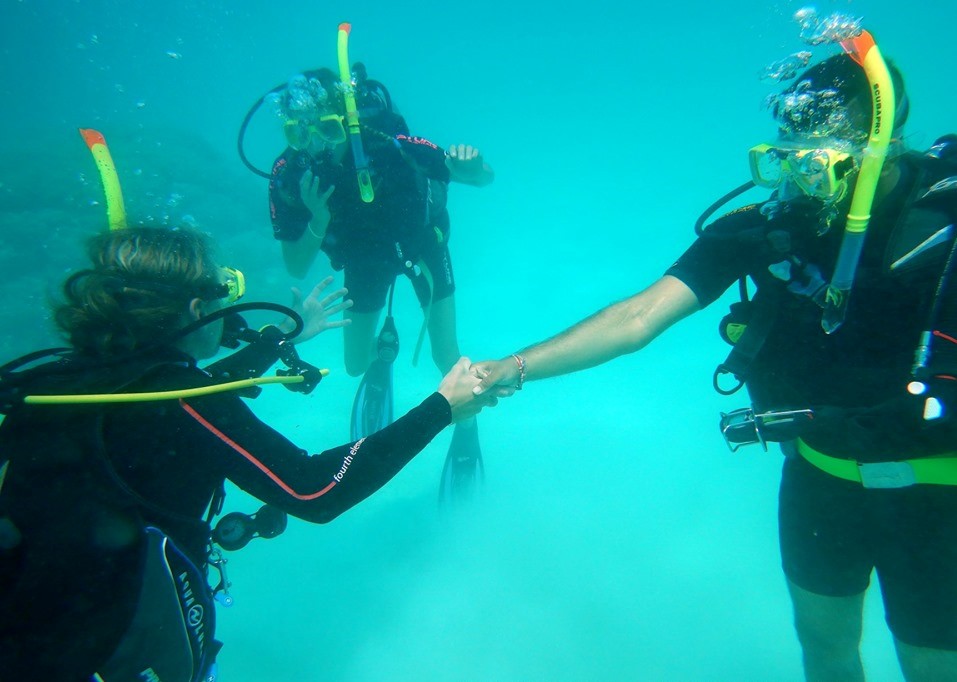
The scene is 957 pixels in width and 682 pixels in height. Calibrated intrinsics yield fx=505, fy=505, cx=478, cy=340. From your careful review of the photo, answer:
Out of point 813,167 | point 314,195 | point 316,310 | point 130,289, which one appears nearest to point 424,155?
point 314,195

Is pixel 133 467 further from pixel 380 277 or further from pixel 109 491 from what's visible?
pixel 380 277

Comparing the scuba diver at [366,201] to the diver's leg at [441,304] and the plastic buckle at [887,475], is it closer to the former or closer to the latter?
the diver's leg at [441,304]

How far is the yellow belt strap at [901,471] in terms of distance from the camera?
2.04 m

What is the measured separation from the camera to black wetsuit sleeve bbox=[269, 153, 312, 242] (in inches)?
184

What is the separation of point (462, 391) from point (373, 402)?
12.4 feet

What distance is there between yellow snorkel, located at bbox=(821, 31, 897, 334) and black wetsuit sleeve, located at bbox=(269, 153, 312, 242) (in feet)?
13.6

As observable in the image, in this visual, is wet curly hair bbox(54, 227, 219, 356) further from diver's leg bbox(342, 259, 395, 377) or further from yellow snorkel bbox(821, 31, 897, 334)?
diver's leg bbox(342, 259, 395, 377)

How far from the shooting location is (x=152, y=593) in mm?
1603

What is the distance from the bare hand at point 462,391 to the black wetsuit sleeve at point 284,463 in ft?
1.43

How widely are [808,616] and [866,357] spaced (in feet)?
4.64

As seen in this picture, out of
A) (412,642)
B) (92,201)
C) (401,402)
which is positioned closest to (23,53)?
(92,201)

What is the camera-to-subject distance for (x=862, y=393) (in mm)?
2115

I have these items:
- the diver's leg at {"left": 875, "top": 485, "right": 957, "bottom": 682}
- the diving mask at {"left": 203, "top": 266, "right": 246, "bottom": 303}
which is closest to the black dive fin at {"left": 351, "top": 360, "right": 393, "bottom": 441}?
the diving mask at {"left": 203, "top": 266, "right": 246, "bottom": 303}

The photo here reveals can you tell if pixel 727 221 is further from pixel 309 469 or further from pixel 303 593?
pixel 303 593
